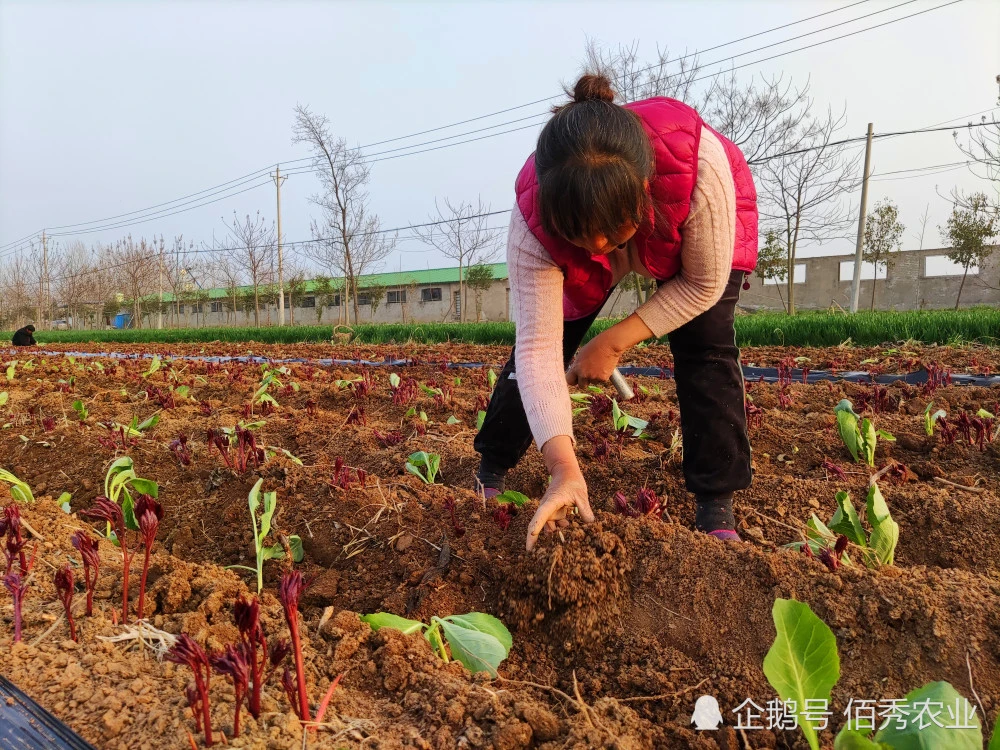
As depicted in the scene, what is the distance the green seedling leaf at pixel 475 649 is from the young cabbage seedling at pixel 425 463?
1.22m

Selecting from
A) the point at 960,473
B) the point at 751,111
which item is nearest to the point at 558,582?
the point at 960,473

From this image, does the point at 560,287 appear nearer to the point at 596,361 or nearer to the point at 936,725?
the point at 596,361

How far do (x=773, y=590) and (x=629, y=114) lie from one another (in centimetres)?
113

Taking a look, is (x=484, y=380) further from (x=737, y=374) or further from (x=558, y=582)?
(x=558, y=582)

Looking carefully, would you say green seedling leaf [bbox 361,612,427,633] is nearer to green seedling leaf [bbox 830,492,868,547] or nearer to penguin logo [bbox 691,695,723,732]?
penguin logo [bbox 691,695,723,732]

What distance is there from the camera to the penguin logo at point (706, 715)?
1238 mm

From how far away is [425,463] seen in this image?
275 centimetres

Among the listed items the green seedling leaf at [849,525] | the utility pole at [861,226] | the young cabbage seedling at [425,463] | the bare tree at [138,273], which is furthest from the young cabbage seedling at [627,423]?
the bare tree at [138,273]

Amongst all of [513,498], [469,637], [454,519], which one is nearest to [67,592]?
[469,637]

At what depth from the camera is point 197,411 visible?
14.9 feet

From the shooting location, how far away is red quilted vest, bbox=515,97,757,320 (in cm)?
177

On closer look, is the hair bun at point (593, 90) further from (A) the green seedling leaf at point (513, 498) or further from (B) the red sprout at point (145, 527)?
(B) the red sprout at point (145, 527)

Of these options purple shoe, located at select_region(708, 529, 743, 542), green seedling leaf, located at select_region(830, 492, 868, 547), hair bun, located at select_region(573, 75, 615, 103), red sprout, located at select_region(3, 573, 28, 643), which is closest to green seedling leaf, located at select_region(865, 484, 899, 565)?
green seedling leaf, located at select_region(830, 492, 868, 547)

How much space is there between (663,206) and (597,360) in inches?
19.9
